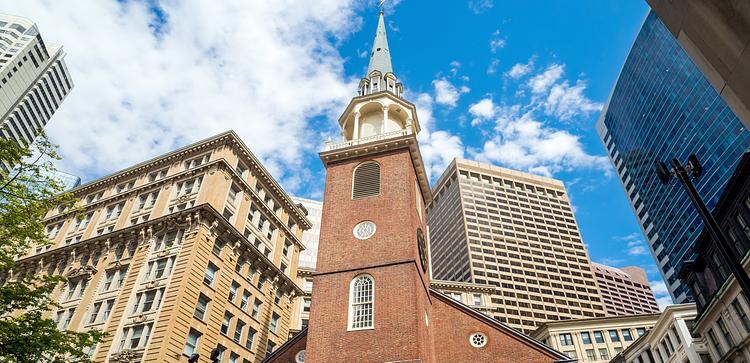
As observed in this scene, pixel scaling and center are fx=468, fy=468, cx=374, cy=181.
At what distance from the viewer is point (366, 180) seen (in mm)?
26578

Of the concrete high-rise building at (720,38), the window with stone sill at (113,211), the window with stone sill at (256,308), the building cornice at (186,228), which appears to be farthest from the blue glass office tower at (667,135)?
the window with stone sill at (113,211)

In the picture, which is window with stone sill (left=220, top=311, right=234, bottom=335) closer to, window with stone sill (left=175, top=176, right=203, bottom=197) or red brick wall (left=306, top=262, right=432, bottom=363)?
window with stone sill (left=175, top=176, right=203, bottom=197)

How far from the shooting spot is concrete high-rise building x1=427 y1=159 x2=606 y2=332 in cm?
11456

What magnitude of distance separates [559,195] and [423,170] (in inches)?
5304

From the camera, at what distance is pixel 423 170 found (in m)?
29.0

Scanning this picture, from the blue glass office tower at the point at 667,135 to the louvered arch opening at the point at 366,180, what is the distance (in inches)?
2402

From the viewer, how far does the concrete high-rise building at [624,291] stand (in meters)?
157

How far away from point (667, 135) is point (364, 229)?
7964 cm

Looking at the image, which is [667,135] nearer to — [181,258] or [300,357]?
[300,357]

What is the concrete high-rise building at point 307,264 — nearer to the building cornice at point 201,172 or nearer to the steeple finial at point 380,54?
the building cornice at point 201,172

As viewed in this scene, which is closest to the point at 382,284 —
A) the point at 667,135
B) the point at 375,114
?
the point at 375,114

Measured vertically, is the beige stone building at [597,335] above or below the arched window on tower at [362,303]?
above

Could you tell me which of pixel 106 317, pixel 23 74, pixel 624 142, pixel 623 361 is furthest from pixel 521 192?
pixel 23 74

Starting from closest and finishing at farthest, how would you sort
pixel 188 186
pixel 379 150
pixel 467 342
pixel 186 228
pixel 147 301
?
pixel 467 342
pixel 379 150
pixel 147 301
pixel 186 228
pixel 188 186
